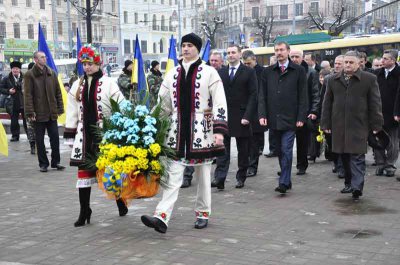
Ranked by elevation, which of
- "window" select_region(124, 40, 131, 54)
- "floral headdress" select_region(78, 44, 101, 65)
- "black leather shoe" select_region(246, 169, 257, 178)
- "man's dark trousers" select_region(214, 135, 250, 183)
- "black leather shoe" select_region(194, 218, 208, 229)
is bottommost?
"black leather shoe" select_region(246, 169, 257, 178)

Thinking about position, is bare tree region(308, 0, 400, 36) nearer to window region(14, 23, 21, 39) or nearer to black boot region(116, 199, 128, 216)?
black boot region(116, 199, 128, 216)

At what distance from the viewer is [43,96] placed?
10.0 m

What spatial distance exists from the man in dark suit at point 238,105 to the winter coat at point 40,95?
3.41 m

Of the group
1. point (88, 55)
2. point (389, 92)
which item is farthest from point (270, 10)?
point (88, 55)

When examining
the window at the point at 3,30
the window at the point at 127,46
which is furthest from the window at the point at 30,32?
the window at the point at 127,46

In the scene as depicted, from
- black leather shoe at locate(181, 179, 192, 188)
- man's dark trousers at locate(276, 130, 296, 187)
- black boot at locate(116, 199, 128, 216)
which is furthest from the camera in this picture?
black leather shoe at locate(181, 179, 192, 188)

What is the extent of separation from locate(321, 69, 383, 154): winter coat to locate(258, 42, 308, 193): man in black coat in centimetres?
53

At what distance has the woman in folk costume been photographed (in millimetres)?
6148

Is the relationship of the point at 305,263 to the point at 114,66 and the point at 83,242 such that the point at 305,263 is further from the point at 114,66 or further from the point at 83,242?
the point at 114,66

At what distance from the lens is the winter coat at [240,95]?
8180 millimetres

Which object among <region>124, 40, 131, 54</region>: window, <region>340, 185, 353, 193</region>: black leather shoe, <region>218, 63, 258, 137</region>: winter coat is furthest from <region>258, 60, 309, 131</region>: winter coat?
<region>124, 40, 131, 54</region>: window

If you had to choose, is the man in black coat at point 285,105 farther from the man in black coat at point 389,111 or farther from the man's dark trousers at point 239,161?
the man in black coat at point 389,111

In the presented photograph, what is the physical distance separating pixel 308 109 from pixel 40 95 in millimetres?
4635

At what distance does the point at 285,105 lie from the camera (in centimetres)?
777
